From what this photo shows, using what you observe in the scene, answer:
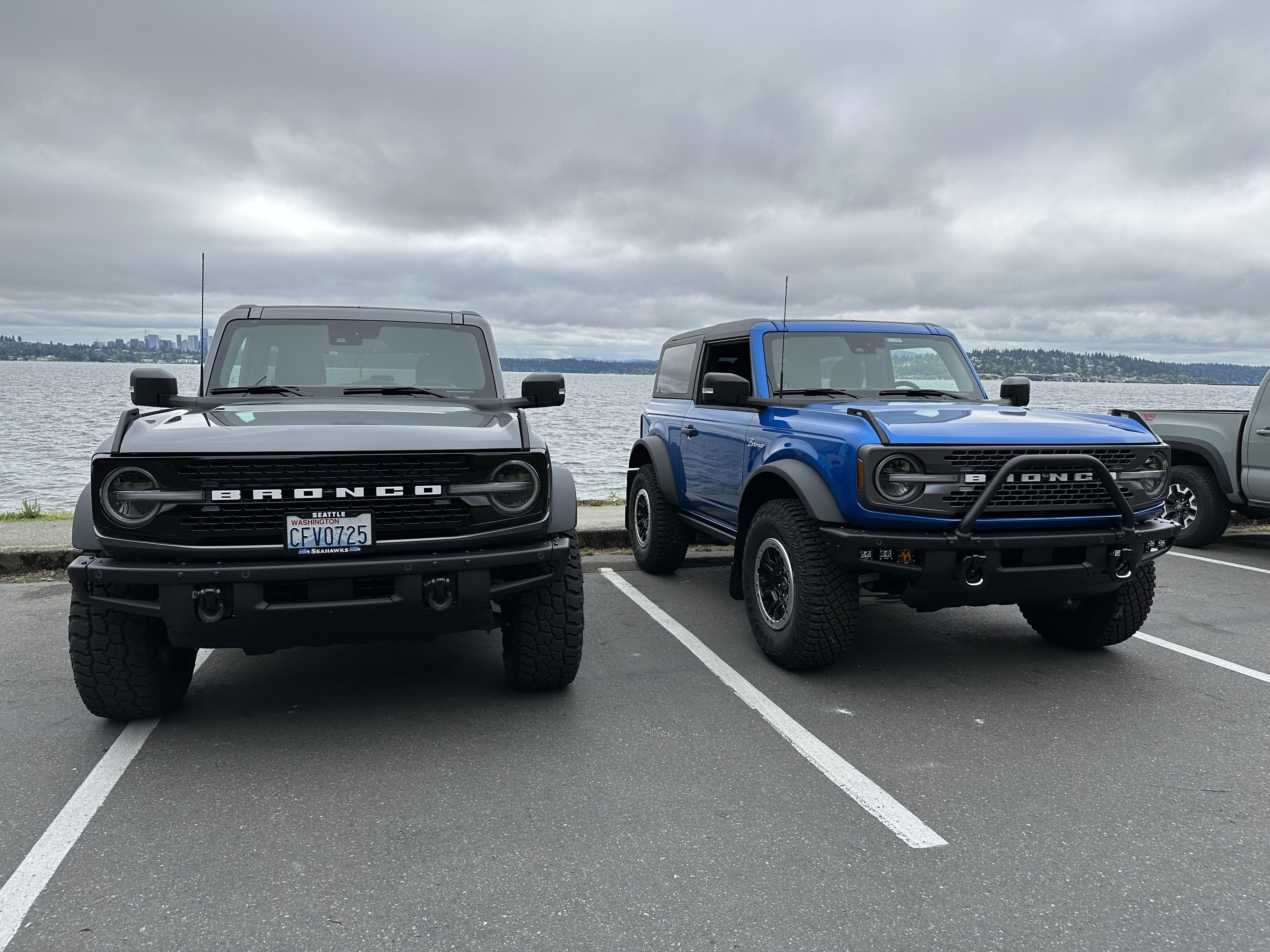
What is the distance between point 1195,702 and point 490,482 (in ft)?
11.4

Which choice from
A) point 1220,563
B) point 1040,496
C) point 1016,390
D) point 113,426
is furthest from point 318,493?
point 113,426

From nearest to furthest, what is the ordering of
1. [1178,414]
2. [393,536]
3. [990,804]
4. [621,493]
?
[990,804] → [393,536] → [1178,414] → [621,493]

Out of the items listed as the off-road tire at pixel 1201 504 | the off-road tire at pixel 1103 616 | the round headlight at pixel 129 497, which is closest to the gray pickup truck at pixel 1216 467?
the off-road tire at pixel 1201 504

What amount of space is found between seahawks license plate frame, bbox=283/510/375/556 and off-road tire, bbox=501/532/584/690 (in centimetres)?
77

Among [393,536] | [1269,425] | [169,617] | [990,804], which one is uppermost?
[1269,425]

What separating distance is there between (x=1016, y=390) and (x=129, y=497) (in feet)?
17.0

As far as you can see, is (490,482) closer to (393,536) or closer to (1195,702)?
(393,536)

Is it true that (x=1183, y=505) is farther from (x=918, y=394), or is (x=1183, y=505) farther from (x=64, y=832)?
(x=64, y=832)

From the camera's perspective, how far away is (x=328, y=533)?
3.52m

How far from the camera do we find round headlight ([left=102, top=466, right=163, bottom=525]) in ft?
11.2

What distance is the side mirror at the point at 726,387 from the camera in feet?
17.5

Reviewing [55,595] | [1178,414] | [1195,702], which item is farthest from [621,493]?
[1195,702]

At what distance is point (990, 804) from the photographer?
319 cm

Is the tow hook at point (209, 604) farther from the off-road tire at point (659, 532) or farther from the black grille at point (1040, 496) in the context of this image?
the off-road tire at point (659, 532)
